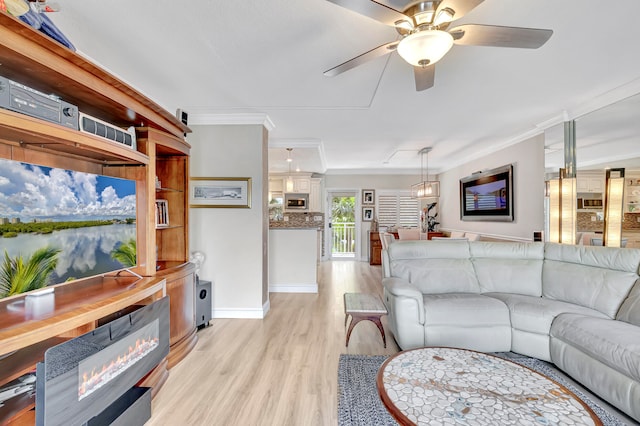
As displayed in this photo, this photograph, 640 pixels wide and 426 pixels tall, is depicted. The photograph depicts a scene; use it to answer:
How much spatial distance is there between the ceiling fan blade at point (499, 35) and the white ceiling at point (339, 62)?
0.95ft

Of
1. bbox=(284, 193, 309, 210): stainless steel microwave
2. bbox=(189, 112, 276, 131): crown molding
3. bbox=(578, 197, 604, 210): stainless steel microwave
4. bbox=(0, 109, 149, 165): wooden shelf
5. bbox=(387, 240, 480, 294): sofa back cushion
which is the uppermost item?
bbox=(189, 112, 276, 131): crown molding

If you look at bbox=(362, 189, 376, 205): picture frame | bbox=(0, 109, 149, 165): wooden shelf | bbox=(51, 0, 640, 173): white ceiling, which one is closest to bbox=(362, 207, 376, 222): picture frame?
bbox=(362, 189, 376, 205): picture frame

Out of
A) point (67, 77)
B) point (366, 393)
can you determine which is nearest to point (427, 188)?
point (366, 393)

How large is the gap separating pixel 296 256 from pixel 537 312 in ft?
10.3

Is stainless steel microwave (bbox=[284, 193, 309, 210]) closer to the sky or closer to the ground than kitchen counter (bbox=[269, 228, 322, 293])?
closer to the sky

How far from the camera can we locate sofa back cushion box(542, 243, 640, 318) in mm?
2324

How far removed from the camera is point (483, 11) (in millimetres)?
1691

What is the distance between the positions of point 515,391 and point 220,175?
3311 mm

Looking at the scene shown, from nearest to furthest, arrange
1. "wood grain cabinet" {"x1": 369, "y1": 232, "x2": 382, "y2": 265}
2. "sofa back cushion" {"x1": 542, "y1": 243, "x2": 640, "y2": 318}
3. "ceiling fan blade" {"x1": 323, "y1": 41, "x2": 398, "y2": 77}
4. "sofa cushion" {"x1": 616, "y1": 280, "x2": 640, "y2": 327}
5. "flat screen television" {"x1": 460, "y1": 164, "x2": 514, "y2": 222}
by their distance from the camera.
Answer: "ceiling fan blade" {"x1": 323, "y1": 41, "x2": 398, "y2": 77} < "sofa cushion" {"x1": 616, "y1": 280, "x2": 640, "y2": 327} < "sofa back cushion" {"x1": 542, "y1": 243, "x2": 640, "y2": 318} < "flat screen television" {"x1": 460, "y1": 164, "x2": 514, "y2": 222} < "wood grain cabinet" {"x1": 369, "y1": 232, "x2": 382, "y2": 265}

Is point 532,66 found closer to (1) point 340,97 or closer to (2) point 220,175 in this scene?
(1) point 340,97

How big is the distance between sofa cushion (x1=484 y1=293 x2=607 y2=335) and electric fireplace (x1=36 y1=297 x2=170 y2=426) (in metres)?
2.82

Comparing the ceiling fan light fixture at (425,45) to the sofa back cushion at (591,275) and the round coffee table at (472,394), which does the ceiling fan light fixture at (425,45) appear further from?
the sofa back cushion at (591,275)

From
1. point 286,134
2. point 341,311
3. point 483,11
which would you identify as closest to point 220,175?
point 286,134

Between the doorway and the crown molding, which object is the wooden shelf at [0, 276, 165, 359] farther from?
the doorway
